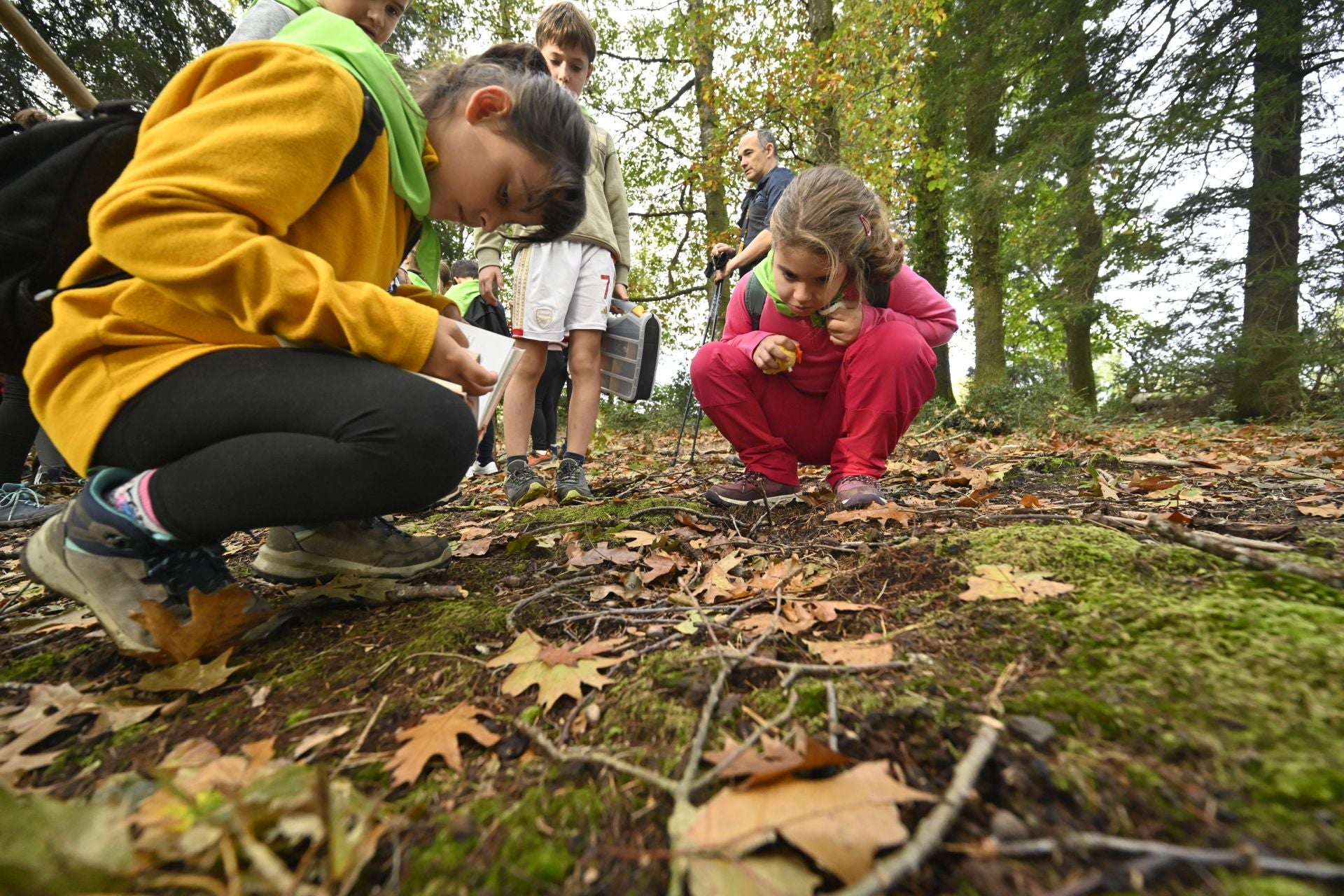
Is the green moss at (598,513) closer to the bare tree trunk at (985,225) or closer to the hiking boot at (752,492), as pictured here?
the hiking boot at (752,492)

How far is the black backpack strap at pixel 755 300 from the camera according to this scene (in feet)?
9.30

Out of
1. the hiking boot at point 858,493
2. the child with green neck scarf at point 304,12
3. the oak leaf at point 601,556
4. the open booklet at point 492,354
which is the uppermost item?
the child with green neck scarf at point 304,12

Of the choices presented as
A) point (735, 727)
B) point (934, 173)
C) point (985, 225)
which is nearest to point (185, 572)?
point (735, 727)

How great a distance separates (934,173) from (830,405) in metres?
7.22

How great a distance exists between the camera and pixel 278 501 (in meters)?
1.33

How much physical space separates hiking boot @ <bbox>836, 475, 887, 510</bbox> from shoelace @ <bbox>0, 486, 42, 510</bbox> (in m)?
4.14

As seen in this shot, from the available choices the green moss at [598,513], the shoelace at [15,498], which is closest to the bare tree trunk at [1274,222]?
the green moss at [598,513]

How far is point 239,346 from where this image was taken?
4.51 feet

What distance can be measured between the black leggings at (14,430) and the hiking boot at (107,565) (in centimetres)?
259

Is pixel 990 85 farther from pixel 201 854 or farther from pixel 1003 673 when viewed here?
pixel 201 854

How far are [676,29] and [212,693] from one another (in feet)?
36.4

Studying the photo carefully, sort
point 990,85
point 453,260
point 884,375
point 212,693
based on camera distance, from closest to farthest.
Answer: point 212,693 < point 884,375 < point 990,85 < point 453,260

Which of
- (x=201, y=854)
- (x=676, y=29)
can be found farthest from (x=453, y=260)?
(x=201, y=854)

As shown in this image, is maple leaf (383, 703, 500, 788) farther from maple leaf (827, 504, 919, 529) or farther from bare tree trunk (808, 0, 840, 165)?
bare tree trunk (808, 0, 840, 165)
